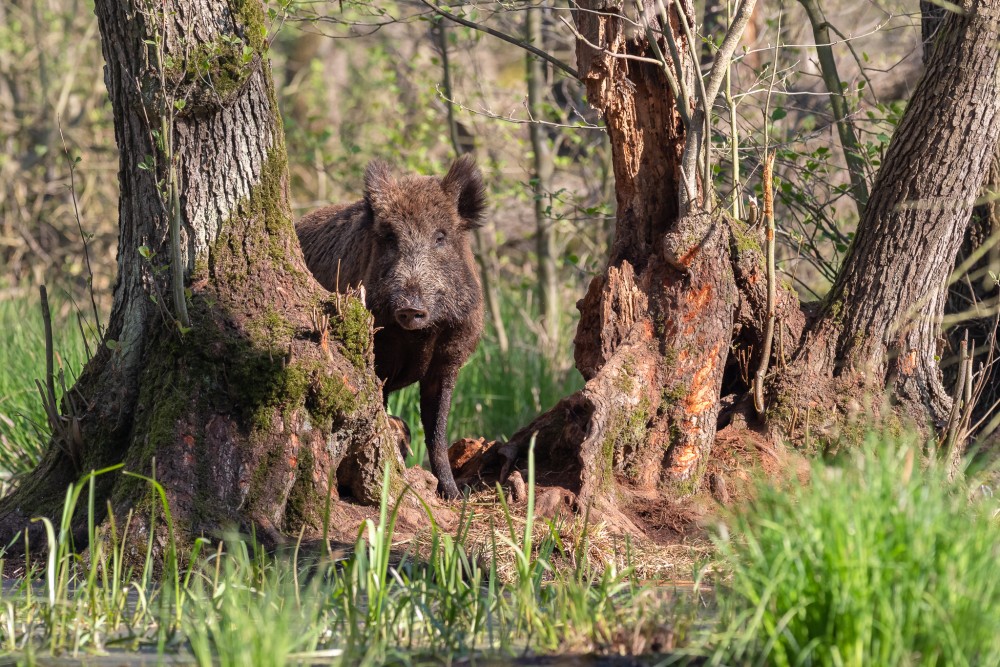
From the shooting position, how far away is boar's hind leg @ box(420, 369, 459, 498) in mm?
6293

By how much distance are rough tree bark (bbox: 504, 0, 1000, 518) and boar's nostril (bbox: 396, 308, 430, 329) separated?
37.7 inches

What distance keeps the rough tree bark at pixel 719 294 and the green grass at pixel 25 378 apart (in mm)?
3019

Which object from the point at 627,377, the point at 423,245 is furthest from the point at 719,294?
the point at 423,245

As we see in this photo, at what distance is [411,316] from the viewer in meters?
5.70

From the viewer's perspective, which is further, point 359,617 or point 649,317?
point 649,317

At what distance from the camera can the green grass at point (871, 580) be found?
2521 millimetres

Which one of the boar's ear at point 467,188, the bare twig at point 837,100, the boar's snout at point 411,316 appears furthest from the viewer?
the boar's ear at point 467,188

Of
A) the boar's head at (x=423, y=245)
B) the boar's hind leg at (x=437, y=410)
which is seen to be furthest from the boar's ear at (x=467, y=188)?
the boar's hind leg at (x=437, y=410)

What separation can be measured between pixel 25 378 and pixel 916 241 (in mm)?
5950

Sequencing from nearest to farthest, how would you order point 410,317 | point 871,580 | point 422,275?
point 871,580
point 410,317
point 422,275

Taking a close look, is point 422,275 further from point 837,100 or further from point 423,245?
point 837,100

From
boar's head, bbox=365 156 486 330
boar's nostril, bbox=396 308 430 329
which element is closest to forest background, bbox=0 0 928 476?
boar's head, bbox=365 156 486 330

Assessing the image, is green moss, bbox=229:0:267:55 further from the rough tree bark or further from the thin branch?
the thin branch

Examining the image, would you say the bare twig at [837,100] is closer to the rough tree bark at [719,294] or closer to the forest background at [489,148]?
the forest background at [489,148]
